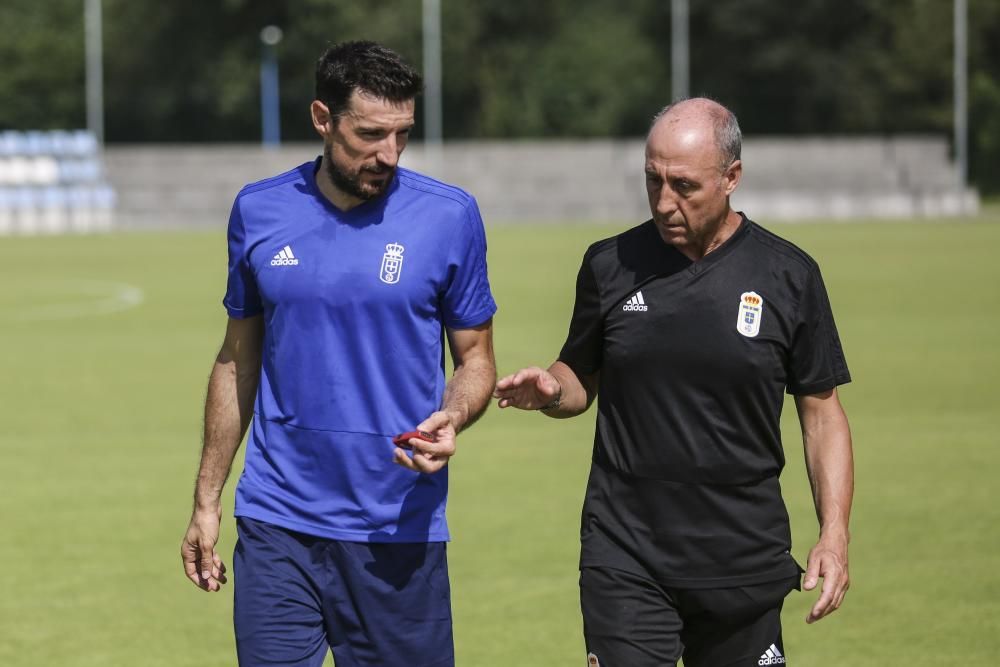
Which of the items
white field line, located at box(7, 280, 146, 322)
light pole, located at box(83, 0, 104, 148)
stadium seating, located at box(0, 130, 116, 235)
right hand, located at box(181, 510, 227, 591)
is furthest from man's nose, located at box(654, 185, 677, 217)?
light pole, located at box(83, 0, 104, 148)

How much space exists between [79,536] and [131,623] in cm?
204

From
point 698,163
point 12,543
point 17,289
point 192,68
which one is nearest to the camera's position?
point 698,163

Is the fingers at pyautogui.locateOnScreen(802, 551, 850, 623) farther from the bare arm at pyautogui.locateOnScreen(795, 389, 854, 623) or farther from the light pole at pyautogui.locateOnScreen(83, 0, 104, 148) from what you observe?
the light pole at pyautogui.locateOnScreen(83, 0, 104, 148)

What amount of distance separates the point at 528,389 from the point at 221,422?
1.01 m

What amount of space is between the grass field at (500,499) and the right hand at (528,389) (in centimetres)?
306

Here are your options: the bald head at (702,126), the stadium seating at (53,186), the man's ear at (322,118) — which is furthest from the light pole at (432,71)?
the bald head at (702,126)

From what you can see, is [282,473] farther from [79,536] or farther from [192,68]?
[192,68]

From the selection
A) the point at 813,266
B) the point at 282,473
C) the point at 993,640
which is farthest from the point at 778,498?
the point at 993,640

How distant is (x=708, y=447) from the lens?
4594 millimetres

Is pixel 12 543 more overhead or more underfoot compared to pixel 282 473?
more underfoot

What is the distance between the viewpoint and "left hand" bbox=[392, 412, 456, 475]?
441 centimetres

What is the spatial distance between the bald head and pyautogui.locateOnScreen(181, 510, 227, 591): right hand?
1.71 meters

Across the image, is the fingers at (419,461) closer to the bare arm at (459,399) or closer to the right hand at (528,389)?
the bare arm at (459,399)

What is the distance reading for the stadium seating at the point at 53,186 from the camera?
5138 centimetres
